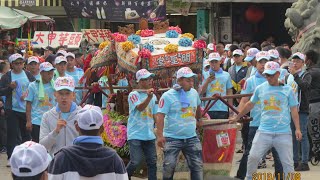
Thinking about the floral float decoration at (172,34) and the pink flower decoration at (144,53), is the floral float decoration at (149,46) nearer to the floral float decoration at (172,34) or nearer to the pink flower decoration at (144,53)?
the pink flower decoration at (144,53)

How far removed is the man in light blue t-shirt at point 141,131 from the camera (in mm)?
10195

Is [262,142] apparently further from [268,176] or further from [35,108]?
[35,108]

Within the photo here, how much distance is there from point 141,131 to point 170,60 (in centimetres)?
129

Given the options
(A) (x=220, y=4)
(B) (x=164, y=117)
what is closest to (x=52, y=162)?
(B) (x=164, y=117)

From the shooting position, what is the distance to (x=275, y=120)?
9.65 m

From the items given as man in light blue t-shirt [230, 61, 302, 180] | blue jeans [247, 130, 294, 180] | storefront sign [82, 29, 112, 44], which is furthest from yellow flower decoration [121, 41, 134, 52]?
storefront sign [82, 29, 112, 44]

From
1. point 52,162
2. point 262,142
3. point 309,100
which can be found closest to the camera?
point 52,162

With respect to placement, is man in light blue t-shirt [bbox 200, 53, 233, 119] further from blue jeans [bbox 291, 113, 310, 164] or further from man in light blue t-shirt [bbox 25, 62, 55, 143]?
man in light blue t-shirt [bbox 25, 62, 55, 143]

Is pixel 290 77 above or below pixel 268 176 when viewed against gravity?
above

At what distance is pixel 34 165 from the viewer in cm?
504

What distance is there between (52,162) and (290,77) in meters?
5.98

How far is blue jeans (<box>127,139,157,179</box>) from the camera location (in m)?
10.2

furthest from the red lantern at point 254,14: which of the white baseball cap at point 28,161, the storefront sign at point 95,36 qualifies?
the white baseball cap at point 28,161

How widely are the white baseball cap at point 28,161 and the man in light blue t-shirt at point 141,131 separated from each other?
16.5 feet
